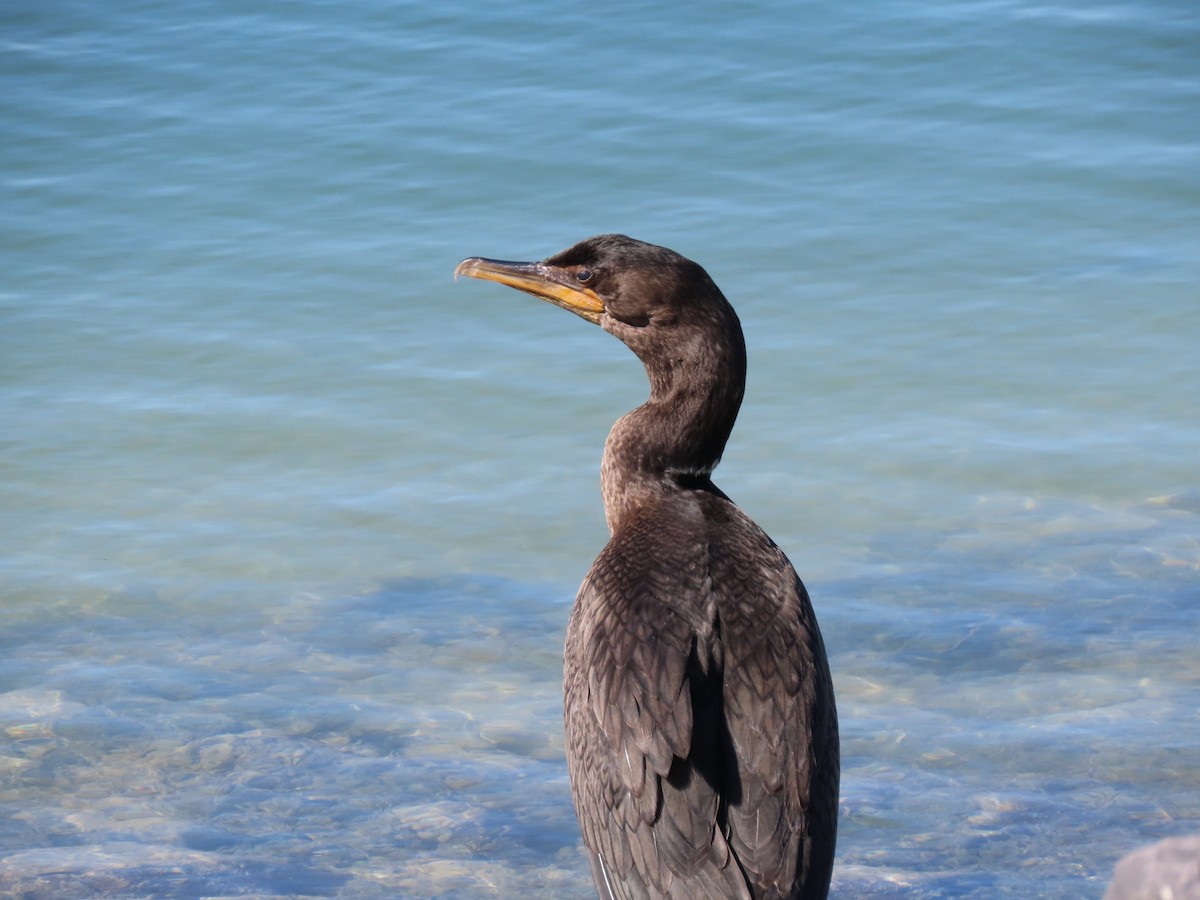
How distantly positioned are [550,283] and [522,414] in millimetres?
4367

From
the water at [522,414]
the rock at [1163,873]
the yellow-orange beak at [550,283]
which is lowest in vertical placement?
the water at [522,414]

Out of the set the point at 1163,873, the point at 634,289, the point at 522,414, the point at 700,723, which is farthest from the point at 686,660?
the point at 522,414

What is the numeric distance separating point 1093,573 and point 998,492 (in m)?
0.94

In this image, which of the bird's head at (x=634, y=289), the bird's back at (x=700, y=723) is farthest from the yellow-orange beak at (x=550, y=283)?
the bird's back at (x=700, y=723)

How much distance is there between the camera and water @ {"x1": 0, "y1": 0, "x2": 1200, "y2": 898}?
19.9 feet

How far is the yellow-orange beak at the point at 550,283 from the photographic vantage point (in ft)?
16.2

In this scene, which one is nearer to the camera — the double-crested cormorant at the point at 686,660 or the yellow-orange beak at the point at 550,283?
the double-crested cormorant at the point at 686,660

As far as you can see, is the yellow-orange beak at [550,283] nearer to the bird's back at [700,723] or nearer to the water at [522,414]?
the bird's back at [700,723]

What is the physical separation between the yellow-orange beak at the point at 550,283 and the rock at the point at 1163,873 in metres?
2.38

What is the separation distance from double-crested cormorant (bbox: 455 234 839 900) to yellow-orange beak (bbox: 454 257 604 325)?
0.02 m

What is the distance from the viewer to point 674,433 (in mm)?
4809

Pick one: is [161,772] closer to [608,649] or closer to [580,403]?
[608,649]

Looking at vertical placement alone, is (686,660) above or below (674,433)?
below

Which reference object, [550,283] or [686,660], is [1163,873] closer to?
[686,660]
